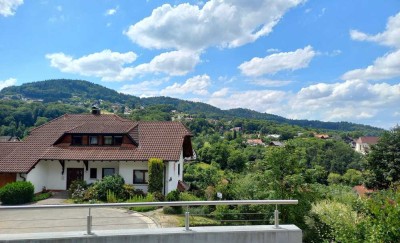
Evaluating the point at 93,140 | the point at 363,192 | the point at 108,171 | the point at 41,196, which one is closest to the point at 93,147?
the point at 93,140

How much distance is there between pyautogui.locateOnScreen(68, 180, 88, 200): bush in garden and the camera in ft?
74.6

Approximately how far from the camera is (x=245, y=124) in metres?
163

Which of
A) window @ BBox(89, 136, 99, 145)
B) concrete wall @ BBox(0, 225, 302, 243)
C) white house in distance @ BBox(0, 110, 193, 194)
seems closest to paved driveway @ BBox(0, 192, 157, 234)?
white house in distance @ BBox(0, 110, 193, 194)

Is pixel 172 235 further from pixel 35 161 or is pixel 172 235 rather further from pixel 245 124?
pixel 245 124

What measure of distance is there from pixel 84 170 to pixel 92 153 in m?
1.48

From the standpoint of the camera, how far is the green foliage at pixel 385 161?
26966 millimetres

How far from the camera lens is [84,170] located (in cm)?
2581

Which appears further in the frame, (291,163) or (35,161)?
(35,161)

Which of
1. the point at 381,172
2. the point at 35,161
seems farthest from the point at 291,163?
the point at 35,161

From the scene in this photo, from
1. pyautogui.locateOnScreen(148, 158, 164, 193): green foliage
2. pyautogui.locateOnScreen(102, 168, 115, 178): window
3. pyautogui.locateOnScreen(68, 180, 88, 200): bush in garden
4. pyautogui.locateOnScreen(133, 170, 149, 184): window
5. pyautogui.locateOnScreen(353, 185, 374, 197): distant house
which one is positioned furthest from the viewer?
pyautogui.locateOnScreen(102, 168, 115, 178): window

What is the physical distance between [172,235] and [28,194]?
61.0 feet

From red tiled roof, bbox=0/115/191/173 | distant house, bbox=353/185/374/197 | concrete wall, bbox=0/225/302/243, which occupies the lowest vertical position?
distant house, bbox=353/185/374/197

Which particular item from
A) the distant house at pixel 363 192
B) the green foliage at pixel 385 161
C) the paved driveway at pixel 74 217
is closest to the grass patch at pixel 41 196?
the paved driveway at pixel 74 217

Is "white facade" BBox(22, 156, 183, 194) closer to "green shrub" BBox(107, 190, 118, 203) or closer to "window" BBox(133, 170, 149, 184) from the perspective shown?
"window" BBox(133, 170, 149, 184)
